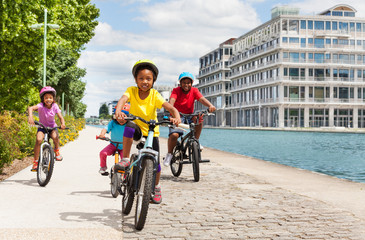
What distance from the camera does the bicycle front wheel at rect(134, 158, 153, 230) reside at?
4422 millimetres

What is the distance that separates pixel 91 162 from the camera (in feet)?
37.8

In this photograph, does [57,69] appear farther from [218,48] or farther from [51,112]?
[218,48]

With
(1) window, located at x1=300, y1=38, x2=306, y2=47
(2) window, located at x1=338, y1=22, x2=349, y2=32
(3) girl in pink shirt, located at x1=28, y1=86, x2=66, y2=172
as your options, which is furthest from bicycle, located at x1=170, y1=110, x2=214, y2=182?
(2) window, located at x1=338, y1=22, x2=349, y2=32

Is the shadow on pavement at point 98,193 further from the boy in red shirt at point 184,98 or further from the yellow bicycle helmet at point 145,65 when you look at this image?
the yellow bicycle helmet at point 145,65

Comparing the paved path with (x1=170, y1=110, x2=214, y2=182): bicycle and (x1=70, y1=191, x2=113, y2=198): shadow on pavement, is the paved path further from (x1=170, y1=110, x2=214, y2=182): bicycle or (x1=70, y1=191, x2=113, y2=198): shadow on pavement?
(x1=170, y1=110, x2=214, y2=182): bicycle

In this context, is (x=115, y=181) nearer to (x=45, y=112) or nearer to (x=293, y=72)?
(x=45, y=112)

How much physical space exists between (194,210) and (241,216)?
0.65 meters

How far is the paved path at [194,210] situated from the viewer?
178 inches

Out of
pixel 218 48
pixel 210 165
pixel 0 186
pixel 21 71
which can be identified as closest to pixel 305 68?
pixel 218 48

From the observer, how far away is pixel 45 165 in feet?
24.8

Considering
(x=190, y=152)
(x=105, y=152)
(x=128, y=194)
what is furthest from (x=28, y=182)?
(x=128, y=194)

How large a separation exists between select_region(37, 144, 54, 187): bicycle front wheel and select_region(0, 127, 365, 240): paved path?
7.5 inches

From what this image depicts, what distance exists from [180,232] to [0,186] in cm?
397

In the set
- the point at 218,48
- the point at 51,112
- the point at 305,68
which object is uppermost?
the point at 218,48
